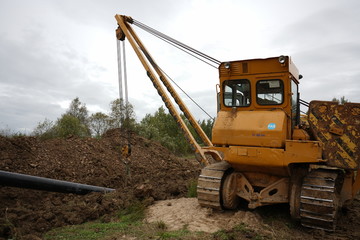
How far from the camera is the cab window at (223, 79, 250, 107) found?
5891 millimetres

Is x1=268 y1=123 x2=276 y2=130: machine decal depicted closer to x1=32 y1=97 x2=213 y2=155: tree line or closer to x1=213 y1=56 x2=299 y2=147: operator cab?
x1=213 y1=56 x2=299 y2=147: operator cab

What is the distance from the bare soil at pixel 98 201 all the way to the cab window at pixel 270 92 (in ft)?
7.53

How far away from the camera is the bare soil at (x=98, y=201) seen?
5.31 metres

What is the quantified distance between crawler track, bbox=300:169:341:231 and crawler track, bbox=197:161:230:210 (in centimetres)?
159

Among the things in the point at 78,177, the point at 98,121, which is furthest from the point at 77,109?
the point at 78,177

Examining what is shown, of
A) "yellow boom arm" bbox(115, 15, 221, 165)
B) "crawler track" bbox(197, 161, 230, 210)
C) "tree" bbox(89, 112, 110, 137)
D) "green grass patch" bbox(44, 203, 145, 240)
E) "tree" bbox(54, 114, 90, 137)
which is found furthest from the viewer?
"tree" bbox(89, 112, 110, 137)

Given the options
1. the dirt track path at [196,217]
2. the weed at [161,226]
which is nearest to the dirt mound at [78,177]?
the dirt track path at [196,217]

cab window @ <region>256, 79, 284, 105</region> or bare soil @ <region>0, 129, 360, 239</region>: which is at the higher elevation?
cab window @ <region>256, 79, 284, 105</region>

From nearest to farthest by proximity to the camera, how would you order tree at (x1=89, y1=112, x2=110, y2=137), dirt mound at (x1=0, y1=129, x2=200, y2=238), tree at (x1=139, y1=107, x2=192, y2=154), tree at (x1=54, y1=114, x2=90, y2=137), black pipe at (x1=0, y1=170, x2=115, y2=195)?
dirt mound at (x1=0, y1=129, x2=200, y2=238) < black pipe at (x1=0, y1=170, x2=115, y2=195) < tree at (x1=54, y1=114, x2=90, y2=137) < tree at (x1=139, y1=107, x2=192, y2=154) < tree at (x1=89, y1=112, x2=110, y2=137)

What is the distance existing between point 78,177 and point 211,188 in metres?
6.55

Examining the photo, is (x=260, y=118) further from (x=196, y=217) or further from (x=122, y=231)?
(x=122, y=231)

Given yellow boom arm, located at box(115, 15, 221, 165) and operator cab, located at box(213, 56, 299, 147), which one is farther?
yellow boom arm, located at box(115, 15, 221, 165)

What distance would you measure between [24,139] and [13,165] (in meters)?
1.79

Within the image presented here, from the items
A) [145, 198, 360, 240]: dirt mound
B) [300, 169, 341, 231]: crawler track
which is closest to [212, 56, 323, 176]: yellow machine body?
[300, 169, 341, 231]: crawler track
